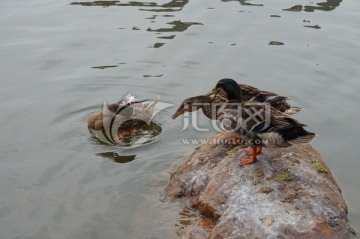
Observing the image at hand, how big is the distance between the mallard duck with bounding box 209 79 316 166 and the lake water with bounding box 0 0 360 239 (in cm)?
116

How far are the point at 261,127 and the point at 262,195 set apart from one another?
78cm

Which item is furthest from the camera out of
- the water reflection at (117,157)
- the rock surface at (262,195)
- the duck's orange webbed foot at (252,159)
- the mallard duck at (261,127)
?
the water reflection at (117,157)

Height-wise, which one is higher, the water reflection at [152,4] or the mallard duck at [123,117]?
the water reflection at [152,4]

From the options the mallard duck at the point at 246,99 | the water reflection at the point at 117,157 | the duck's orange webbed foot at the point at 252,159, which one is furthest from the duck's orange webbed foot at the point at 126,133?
the duck's orange webbed foot at the point at 252,159

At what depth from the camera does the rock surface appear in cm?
532

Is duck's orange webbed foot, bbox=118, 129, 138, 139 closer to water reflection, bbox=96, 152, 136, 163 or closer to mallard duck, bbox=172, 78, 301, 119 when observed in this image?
water reflection, bbox=96, 152, 136, 163

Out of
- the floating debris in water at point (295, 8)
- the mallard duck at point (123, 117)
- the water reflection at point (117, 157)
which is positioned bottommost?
the water reflection at point (117, 157)

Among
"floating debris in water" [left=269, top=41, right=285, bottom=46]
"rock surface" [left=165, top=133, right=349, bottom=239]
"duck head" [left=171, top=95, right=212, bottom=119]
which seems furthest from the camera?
"floating debris in water" [left=269, top=41, right=285, bottom=46]

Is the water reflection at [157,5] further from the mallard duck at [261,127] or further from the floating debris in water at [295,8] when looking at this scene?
the mallard duck at [261,127]

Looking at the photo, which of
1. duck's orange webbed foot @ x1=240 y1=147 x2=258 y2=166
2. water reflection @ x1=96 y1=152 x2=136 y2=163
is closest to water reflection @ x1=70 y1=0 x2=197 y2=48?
water reflection @ x1=96 y1=152 x2=136 y2=163

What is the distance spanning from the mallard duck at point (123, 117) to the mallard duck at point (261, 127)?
304 cm

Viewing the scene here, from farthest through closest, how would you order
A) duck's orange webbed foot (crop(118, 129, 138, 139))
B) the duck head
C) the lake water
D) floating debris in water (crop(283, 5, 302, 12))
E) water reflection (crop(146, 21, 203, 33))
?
floating debris in water (crop(283, 5, 302, 12)) → water reflection (crop(146, 21, 203, 33)) → duck's orange webbed foot (crop(118, 129, 138, 139)) → the duck head → the lake water

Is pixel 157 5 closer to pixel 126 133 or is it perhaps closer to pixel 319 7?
pixel 319 7

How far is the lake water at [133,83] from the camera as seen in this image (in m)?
6.72
